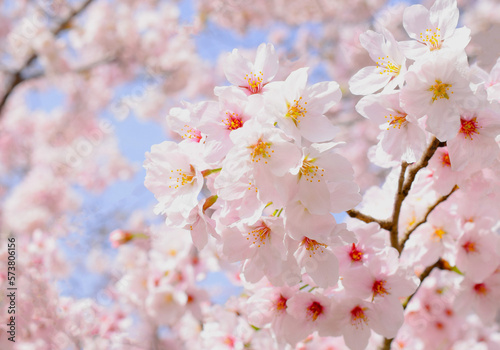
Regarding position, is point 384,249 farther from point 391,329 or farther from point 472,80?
point 472,80

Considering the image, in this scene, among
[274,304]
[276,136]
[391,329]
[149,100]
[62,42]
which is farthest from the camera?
[149,100]

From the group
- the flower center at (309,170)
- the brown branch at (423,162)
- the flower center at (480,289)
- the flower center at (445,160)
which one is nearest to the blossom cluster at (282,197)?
the flower center at (309,170)

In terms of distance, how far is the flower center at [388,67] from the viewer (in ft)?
3.29

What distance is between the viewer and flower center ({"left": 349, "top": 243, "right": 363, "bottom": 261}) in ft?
3.63

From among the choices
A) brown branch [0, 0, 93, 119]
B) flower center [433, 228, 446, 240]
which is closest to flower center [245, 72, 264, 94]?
flower center [433, 228, 446, 240]

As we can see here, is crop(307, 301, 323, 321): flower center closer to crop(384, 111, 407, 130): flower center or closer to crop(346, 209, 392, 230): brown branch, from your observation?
crop(346, 209, 392, 230): brown branch

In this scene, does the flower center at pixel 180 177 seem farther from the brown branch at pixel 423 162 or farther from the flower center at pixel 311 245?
the brown branch at pixel 423 162

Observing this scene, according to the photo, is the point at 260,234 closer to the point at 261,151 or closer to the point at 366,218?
the point at 261,151

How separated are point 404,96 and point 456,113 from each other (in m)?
0.11

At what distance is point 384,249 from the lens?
3.62 ft

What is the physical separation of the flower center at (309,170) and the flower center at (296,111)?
0.09 m

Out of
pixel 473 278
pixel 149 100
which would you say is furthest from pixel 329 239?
pixel 149 100

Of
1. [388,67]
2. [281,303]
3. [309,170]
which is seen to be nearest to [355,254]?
[281,303]

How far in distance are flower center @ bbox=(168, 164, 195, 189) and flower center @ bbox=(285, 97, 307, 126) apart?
255 mm
